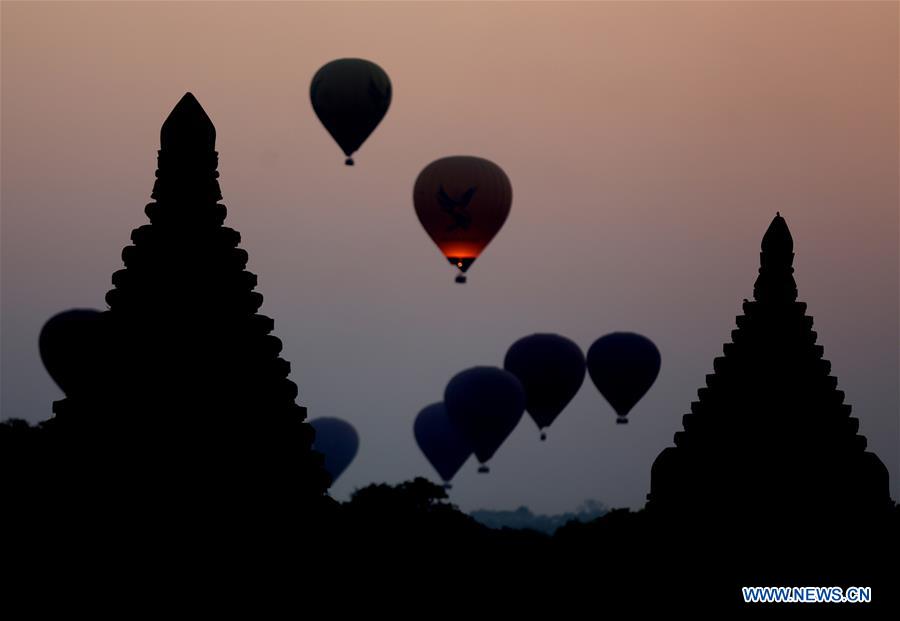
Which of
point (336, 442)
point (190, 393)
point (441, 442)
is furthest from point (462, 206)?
point (190, 393)

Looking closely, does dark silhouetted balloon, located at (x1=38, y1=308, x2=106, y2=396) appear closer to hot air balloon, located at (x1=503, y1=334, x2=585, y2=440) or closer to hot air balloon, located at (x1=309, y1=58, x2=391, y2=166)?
hot air balloon, located at (x1=309, y1=58, x2=391, y2=166)

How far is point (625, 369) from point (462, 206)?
41.4ft

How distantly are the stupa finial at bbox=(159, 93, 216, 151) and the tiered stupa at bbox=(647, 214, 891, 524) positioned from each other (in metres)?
9.38

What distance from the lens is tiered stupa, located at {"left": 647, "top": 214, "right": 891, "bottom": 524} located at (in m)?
27.9

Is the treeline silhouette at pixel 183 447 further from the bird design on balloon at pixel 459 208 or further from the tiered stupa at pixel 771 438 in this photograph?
the bird design on balloon at pixel 459 208

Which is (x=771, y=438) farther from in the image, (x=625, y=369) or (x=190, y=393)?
(x=625, y=369)

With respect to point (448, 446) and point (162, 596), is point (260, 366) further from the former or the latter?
point (448, 446)

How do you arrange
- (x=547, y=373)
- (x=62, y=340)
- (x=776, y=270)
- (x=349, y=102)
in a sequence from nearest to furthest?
(x=776, y=270) → (x=62, y=340) → (x=349, y=102) → (x=547, y=373)

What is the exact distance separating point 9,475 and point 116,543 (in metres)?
3.63

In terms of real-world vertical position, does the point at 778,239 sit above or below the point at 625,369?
below

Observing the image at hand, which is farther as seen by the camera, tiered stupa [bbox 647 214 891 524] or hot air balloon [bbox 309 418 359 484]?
hot air balloon [bbox 309 418 359 484]

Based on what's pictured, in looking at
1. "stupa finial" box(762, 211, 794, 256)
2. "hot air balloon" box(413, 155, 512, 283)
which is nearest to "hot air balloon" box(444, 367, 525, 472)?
"hot air balloon" box(413, 155, 512, 283)

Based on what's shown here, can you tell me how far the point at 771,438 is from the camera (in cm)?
2808

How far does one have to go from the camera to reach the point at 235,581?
22.5 m
